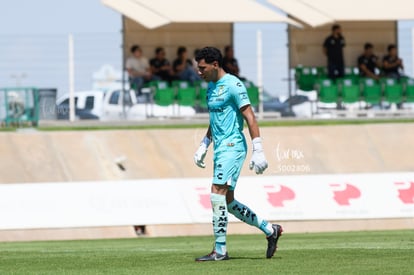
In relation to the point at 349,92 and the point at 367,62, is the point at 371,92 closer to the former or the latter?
the point at 349,92

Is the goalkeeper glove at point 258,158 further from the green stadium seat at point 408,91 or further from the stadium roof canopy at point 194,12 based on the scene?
the green stadium seat at point 408,91

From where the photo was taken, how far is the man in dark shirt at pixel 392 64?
1399 inches

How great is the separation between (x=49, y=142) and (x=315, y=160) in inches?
234

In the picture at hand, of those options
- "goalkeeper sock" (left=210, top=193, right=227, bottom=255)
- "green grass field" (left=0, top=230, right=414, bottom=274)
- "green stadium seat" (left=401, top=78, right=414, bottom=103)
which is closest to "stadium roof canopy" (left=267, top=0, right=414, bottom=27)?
"green stadium seat" (left=401, top=78, right=414, bottom=103)

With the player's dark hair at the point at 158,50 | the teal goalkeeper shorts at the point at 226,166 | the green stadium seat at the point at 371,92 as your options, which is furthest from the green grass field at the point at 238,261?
the player's dark hair at the point at 158,50

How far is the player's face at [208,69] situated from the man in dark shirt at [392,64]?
70.6 ft

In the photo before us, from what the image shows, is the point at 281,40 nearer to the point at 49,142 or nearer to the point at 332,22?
the point at 332,22

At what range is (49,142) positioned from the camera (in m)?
31.5

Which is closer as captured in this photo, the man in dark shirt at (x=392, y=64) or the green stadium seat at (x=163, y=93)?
the green stadium seat at (x=163, y=93)

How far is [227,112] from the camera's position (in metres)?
14.3

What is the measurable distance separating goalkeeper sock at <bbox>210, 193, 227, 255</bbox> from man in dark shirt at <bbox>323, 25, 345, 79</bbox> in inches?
840

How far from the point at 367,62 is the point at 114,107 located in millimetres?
6670

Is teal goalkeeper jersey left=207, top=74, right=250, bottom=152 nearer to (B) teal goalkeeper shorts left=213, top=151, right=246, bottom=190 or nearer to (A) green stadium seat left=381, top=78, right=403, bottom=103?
(B) teal goalkeeper shorts left=213, top=151, right=246, bottom=190

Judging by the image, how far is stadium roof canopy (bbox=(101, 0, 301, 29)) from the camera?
34094 mm
